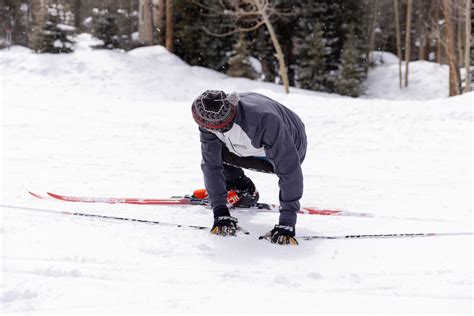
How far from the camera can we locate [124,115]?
959 cm

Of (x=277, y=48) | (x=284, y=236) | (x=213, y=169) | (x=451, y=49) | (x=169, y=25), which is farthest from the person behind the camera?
(x=169, y=25)

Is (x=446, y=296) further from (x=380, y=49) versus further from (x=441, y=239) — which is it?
(x=380, y=49)

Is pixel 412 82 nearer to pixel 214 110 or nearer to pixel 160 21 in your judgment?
pixel 160 21

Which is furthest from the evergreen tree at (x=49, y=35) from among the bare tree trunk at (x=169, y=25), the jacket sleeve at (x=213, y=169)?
the jacket sleeve at (x=213, y=169)

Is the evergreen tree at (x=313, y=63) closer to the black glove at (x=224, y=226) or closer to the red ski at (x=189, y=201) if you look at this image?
the red ski at (x=189, y=201)

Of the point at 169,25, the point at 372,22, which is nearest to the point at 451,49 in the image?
the point at 169,25

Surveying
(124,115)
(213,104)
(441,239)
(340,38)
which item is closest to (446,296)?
(441,239)

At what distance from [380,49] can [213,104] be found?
123 feet

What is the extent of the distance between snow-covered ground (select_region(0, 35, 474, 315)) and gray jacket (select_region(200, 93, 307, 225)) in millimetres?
374

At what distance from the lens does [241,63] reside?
2216 cm

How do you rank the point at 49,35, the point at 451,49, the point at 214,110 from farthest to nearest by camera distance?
the point at 49,35, the point at 451,49, the point at 214,110

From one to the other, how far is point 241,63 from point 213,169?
62.6ft

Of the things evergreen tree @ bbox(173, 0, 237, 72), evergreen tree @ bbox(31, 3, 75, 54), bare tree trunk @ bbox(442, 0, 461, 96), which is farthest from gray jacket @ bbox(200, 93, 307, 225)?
evergreen tree @ bbox(173, 0, 237, 72)

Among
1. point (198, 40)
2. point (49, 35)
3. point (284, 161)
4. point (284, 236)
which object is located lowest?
point (284, 236)
